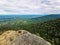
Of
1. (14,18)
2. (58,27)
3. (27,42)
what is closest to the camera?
(27,42)

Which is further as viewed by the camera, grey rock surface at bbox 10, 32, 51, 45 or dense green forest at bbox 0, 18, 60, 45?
dense green forest at bbox 0, 18, 60, 45

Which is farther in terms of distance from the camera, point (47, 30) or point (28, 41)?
point (47, 30)

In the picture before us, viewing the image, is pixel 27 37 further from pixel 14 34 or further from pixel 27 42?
pixel 14 34

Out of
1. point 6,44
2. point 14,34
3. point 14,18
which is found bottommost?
point 14,18

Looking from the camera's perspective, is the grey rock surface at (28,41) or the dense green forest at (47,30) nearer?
the grey rock surface at (28,41)

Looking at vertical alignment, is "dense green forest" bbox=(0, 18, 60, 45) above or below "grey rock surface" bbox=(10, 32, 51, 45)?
below

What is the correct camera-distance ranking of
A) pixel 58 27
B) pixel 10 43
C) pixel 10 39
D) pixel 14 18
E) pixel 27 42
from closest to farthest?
pixel 27 42, pixel 10 43, pixel 10 39, pixel 58 27, pixel 14 18

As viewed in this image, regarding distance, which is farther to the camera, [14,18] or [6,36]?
[14,18]

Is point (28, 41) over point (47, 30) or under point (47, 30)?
over

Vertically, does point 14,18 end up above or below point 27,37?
below

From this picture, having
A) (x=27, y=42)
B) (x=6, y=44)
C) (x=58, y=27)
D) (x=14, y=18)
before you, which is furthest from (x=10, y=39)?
(x=14, y=18)

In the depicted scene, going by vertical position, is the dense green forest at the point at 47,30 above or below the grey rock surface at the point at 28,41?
below
